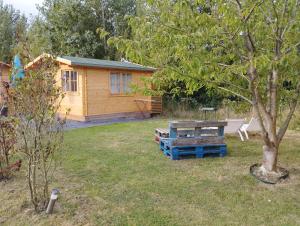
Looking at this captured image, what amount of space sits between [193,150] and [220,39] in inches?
94.9

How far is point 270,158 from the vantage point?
4.57 m

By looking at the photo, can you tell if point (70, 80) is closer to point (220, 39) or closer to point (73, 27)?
point (220, 39)

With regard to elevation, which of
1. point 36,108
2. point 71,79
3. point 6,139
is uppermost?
point 71,79

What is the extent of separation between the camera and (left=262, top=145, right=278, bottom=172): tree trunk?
456 cm

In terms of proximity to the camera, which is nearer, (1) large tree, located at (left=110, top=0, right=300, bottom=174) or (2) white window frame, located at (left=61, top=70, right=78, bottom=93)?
(1) large tree, located at (left=110, top=0, right=300, bottom=174)

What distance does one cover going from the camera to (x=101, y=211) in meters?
3.42

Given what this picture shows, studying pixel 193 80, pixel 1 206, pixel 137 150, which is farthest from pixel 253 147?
pixel 1 206

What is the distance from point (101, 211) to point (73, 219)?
0.34 metres

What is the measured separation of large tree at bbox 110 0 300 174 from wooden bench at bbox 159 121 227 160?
127 cm

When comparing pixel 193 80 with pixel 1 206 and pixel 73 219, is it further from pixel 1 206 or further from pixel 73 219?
pixel 1 206

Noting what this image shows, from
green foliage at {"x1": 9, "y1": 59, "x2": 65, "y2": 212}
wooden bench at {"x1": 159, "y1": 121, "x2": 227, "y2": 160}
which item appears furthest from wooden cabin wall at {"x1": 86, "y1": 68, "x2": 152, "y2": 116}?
green foliage at {"x1": 9, "y1": 59, "x2": 65, "y2": 212}

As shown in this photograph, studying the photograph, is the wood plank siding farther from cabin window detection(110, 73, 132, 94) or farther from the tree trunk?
the tree trunk

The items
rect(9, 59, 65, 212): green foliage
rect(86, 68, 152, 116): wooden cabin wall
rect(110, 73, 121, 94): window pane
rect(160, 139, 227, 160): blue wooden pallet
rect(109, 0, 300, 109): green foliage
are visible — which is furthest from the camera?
rect(110, 73, 121, 94): window pane

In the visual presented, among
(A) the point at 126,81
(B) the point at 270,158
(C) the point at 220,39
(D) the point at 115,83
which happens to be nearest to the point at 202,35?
(C) the point at 220,39
